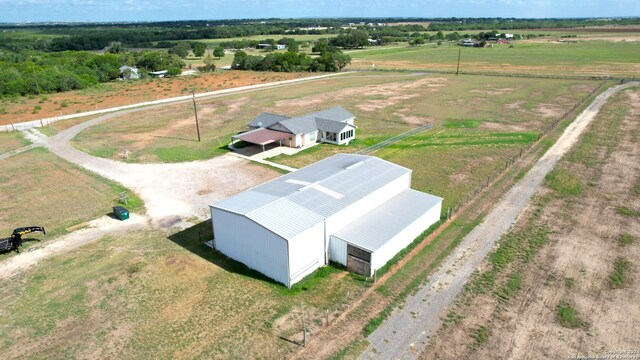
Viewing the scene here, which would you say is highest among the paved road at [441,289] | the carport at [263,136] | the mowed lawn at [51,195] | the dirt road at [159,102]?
the carport at [263,136]

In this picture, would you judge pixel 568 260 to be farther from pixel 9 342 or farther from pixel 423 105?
pixel 423 105

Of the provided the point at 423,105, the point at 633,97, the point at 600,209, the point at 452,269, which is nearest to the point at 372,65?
the point at 423,105

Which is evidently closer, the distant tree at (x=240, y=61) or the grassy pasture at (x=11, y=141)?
the grassy pasture at (x=11, y=141)

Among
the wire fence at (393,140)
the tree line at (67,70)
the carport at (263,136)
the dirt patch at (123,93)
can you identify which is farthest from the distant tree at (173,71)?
the wire fence at (393,140)

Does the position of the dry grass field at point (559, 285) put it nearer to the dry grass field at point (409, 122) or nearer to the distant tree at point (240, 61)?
the dry grass field at point (409, 122)

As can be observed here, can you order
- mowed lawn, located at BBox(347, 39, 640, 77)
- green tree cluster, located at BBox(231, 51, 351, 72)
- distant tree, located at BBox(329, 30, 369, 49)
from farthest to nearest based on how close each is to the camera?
distant tree, located at BBox(329, 30, 369, 49), green tree cluster, located at BBox(231, 51, 351, 72), mowed lawn, located at BBox(347, 39, 640, 77)

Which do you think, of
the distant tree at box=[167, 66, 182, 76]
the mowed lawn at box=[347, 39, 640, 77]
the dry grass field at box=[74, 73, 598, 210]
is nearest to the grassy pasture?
the dry grass field at box=[74, 73, 598, 210]

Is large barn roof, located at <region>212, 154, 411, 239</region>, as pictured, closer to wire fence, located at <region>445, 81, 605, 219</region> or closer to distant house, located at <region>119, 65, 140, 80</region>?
wire fence, located at <region>445, 81, 605, 219</region>

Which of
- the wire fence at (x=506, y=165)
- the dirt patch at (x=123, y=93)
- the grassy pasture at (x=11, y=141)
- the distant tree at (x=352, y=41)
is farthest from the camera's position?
the distant tree at (x=352, y=41)
